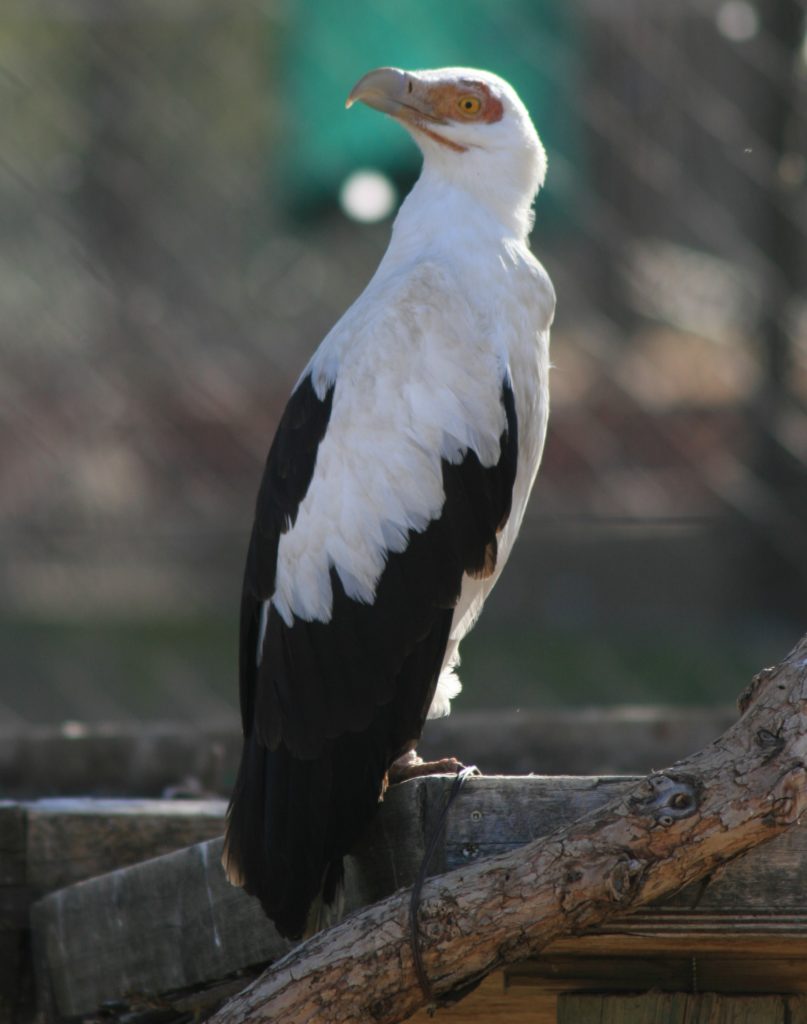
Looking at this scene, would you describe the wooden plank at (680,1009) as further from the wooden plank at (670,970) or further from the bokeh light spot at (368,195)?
the bokeh light spot at (368,195)

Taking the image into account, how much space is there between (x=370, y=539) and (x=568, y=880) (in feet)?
2.89

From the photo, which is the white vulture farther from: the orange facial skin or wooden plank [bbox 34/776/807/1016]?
the orange facial skin

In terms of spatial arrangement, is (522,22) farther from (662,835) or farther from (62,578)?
(662,835)

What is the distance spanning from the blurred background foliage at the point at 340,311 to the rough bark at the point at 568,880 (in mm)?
5630

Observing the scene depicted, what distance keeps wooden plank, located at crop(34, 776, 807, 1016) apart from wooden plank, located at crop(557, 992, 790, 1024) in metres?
0.05

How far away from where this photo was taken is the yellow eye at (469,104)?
3299 millimetres

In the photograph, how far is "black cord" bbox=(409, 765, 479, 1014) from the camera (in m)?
2.05

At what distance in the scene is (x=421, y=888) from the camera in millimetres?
2086

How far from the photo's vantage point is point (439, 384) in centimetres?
276

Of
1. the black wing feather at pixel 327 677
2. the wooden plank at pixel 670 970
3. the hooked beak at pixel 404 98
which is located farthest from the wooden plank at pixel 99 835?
the hooked beak at pixel 404 98

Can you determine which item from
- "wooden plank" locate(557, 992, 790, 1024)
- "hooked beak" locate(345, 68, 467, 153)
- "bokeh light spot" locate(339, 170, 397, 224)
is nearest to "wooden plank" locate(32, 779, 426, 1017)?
"wooden plank" locate(557, 992, 790, 1024)

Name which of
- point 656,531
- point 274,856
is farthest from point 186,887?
point 656,531

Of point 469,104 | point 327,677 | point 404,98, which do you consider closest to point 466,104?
point 469,104

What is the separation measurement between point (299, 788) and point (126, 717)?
6182 millimetres
